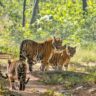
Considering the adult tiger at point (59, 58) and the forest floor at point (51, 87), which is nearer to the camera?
the forest floor at point (51, 87)

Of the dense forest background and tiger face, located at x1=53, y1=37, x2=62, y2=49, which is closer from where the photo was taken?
tiger face, located at x1=53, y1=37, x2=62, y2=49

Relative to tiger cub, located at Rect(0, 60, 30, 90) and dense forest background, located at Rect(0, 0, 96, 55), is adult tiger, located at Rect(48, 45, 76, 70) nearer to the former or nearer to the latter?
tiger cub, located at Rect(0, 60, 30, 90)

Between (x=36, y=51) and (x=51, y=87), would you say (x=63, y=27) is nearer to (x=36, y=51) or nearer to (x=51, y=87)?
(x=36, y=51)

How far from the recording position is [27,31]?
2269 centimetres

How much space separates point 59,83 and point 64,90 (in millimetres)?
1092

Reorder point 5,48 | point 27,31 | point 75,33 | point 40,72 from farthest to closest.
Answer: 1. point 27,31
2. point 75,33
3. point 5,48
4. point 40,72

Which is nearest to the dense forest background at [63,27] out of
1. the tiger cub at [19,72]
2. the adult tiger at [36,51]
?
the adult tiger at [36,51]

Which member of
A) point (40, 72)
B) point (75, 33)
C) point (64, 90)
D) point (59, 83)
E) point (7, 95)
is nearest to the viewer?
point (7, 95)

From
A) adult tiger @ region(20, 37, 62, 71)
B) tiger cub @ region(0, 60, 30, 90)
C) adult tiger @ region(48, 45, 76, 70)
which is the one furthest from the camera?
adult tiger @ region(48, 45, 76, 70)

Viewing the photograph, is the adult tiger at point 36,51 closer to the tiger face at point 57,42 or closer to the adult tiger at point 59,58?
the tiger face at point 57,42

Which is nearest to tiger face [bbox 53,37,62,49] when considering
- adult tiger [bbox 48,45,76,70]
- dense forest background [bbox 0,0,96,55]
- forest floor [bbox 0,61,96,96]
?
adult tiger [bbox 48,45,76,70]

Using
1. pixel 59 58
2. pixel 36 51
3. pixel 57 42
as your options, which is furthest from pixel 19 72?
pixel 59 58

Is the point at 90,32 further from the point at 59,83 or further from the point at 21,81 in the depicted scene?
the point at 21,81

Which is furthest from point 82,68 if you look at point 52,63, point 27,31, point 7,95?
point 27,31
